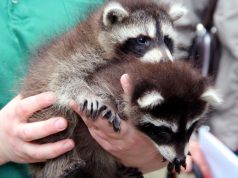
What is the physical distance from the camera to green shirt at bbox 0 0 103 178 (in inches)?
74.6

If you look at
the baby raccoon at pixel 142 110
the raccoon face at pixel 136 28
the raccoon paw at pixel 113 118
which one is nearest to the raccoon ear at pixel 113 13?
Result: the raccoon face at pixel 136 28

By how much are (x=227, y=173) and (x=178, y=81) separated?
1.97ft

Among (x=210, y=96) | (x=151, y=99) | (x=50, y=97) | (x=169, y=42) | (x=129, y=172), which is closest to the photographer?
(x=151, y=99)

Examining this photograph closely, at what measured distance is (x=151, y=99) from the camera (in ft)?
4.91

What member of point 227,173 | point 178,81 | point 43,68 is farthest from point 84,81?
point 227,173

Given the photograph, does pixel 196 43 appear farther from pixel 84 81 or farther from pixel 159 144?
pixel 159 144

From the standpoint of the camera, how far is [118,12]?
2.03 meters

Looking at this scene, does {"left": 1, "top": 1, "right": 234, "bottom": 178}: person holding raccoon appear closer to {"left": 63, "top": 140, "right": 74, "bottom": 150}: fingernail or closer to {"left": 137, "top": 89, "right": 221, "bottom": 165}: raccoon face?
{"left": 63, "top": 140, "right": 74, "bottom": 150}: fingernail

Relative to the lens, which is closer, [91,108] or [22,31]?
[91,108]

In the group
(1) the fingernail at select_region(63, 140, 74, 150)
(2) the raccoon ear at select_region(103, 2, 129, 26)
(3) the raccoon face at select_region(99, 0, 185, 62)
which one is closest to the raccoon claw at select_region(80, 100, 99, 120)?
(1) the fingernail at select_region(63, 140, 74, 150)

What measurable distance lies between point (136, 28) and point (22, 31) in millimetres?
476

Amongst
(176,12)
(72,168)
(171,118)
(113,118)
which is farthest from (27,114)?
(176,12)

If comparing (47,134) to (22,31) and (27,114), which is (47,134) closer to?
(27,114)

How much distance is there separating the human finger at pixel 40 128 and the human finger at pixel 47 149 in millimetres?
36
